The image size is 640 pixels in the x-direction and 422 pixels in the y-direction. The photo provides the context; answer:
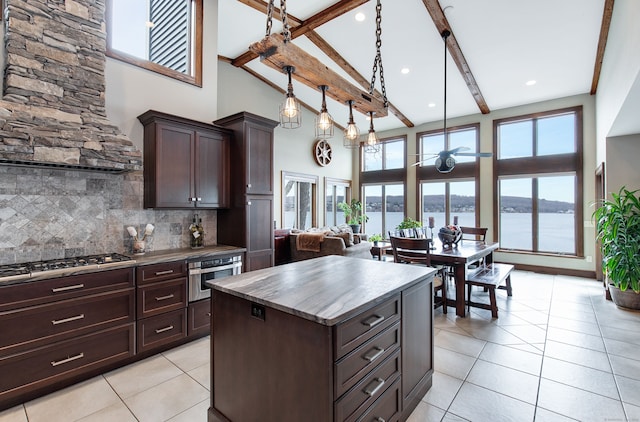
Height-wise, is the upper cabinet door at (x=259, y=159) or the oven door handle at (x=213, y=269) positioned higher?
the upper cabinet door at (x=259, y=159)

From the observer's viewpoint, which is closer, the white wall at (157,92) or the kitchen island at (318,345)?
the kitchen island at (318,345)

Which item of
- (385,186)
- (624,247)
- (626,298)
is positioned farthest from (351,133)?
(385,186)

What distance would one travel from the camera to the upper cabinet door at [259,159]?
12.2 ft

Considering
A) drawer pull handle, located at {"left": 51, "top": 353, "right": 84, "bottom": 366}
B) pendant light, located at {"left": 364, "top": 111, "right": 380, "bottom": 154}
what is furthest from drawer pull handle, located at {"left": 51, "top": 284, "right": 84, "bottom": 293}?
pendant light, located at {"left": 364, "top": 111, "right": 380, "bottom": 154}

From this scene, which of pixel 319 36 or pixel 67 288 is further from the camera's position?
pixel 319 36

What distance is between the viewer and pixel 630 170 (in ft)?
14.0

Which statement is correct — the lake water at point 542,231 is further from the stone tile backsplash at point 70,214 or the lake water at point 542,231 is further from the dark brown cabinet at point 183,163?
the stone tile backsplash at point 70,214

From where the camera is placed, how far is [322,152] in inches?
328

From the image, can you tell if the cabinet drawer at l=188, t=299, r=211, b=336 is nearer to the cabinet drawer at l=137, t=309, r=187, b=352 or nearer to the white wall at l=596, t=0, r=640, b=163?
the cabinet drawer at l=137, t=309, r=187, b=352

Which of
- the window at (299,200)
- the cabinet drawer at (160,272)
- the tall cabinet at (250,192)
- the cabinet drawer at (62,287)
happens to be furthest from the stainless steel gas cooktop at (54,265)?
the window at (299,200)

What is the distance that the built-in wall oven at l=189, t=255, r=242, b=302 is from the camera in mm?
3113

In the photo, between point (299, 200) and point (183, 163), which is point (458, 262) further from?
point (299, 200)

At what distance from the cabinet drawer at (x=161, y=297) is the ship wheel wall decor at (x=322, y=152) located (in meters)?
5.72

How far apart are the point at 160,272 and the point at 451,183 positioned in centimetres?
701
